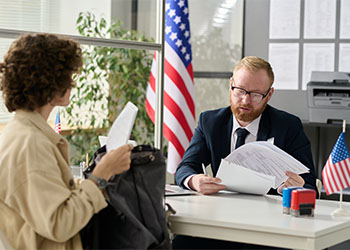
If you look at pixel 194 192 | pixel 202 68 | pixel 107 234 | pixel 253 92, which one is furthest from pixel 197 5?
pixel 107 234

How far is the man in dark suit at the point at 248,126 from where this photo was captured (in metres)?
2.70

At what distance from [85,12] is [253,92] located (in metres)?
2.45

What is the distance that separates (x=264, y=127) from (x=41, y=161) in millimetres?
1309

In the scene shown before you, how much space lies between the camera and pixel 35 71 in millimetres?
1768

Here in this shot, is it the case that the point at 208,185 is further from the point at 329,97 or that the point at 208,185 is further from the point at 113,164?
the point at 329,97

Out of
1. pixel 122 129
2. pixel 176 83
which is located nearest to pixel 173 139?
pixel 176 83

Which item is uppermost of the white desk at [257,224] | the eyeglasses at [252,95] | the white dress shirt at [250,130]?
the eyeglasses at [252,95]

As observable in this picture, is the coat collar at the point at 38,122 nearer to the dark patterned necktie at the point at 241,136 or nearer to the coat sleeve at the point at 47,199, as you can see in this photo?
the coat sleeve at the point at 47,199

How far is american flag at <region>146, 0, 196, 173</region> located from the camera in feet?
15.1

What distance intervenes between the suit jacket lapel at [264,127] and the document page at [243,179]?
0.35m

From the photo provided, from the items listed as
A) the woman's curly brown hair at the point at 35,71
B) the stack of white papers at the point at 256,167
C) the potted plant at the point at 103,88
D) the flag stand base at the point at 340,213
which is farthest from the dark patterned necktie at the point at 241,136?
the potted plant at the point at 103,88

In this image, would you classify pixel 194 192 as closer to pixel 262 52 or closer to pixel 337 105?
pixel 337 105

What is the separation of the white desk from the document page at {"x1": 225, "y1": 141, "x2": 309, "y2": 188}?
16 cm

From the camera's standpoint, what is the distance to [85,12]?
4.79m
